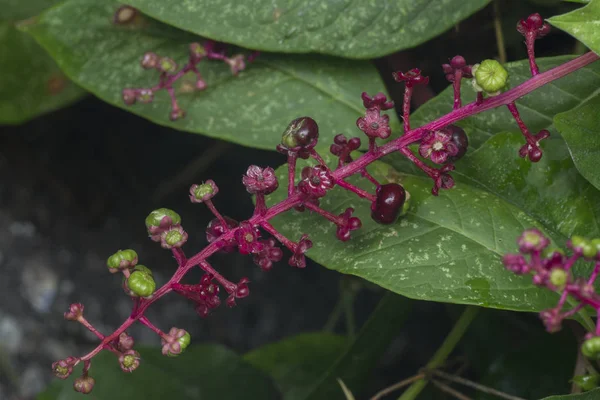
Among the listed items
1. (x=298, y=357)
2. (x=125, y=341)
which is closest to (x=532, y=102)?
(x=125, y=341)

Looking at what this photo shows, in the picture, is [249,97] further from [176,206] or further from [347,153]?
[176,206]

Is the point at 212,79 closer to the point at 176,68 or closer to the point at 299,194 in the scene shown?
the point at 176,68

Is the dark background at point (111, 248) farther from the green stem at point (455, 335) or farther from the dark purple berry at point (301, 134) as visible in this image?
the dark purple berry at point (301, 134)

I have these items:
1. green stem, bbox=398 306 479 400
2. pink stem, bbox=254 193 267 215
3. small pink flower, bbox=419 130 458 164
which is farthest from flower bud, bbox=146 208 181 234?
green stem, bbox=398 306 479 400

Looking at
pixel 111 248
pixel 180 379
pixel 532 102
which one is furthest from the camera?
pixel 111 248

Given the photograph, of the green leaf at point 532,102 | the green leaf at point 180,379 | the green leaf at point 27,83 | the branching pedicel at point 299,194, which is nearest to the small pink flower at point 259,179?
the branching pedicel at point 299,194

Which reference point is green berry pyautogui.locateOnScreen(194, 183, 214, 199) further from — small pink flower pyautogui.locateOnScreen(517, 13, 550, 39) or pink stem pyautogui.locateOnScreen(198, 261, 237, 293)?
small pink flower pyautogui.locateOnScreen(517, 13, 550, 39)

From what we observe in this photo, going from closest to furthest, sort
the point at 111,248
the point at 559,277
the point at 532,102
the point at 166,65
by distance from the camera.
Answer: the point at 559,277, the point at 532,102, the point at 166,65, the point at 111,248
